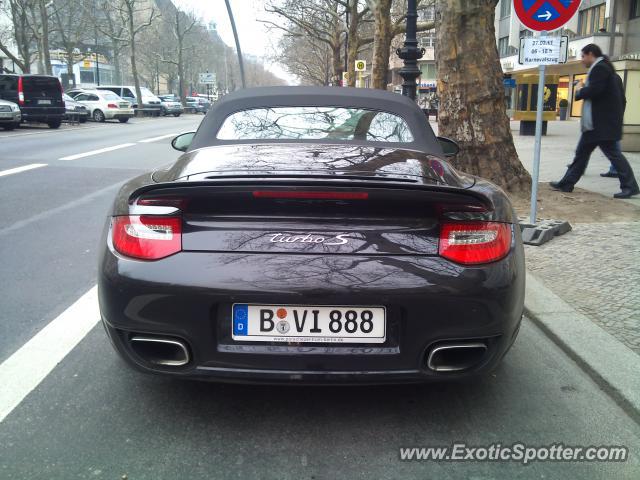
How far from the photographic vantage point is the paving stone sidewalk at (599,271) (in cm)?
408

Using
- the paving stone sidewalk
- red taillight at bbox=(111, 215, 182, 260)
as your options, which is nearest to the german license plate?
red taillight at bbox=(111, 215, 182, 260)

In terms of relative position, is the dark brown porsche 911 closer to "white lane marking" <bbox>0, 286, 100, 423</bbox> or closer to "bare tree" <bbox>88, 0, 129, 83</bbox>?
"white lane marking" <bbox>0, 286, 100, 423</bbox>

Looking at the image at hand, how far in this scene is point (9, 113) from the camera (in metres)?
23.3

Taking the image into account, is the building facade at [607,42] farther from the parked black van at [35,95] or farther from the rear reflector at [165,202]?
the parked black van at [35,95]

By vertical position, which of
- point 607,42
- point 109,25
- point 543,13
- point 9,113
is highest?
point 109,25

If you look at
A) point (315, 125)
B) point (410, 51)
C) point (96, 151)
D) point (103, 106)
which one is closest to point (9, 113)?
point (96, 151)

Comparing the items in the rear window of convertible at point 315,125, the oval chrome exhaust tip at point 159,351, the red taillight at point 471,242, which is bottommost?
the oval chrome exhaust tip at point 159,351

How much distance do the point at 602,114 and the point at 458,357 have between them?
6728mm

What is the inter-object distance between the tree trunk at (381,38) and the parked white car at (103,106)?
1651 cm

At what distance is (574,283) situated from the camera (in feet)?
15.9

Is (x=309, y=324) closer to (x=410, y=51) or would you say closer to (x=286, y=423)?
(x=286, y=423)

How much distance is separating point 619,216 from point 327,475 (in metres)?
6.21

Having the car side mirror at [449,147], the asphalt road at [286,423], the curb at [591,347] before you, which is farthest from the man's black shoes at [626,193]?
the asphalt road at [286,423]

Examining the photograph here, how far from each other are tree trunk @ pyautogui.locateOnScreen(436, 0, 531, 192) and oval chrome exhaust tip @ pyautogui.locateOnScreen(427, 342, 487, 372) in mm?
6236
